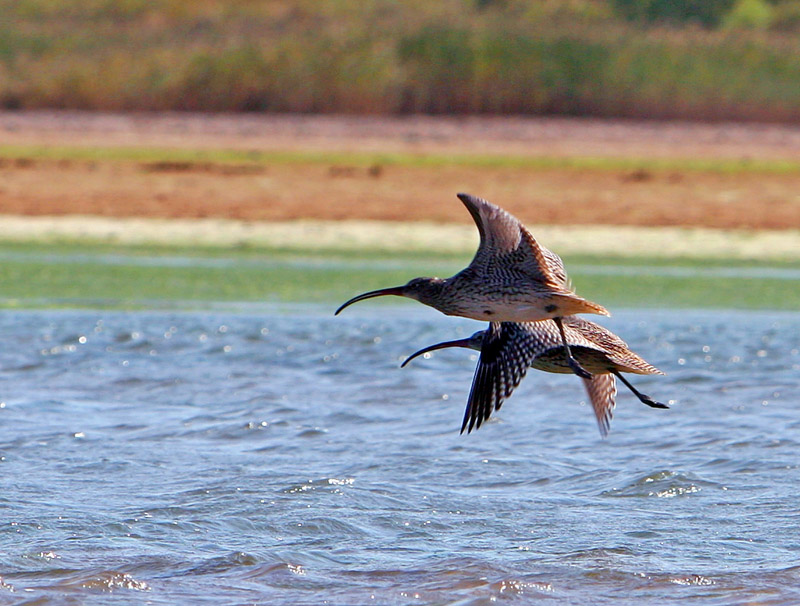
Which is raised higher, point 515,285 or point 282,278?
point 515,285

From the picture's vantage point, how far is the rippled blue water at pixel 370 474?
554 centimetres

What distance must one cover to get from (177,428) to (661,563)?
2.90 metres

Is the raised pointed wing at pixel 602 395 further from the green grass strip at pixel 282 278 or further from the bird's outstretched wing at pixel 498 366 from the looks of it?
the green grass strip at pixel 282 278

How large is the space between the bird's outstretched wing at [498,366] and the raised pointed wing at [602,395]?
1.75ft

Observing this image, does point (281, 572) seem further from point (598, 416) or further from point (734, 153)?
point (734, 153)

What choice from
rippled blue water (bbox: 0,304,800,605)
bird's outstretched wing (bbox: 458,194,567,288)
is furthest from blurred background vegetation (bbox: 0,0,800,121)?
bird's outstretched wing (bbox: 458,194,567,288)

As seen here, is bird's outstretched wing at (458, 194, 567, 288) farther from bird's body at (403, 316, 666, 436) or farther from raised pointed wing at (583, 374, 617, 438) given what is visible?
raised pointed wing at (583, 374, 617, 438)

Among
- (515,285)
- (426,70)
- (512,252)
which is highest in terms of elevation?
(512,252)

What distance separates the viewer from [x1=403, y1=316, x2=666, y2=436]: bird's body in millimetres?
6035

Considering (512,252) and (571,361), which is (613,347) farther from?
(512,252)

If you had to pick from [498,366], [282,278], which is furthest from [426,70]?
[498,366]

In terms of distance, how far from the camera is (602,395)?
271 inches

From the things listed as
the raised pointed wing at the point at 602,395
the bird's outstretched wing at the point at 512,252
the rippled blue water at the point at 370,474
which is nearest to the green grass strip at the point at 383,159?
the rippled blue water at the point at 370,474

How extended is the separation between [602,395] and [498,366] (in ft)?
2.96
